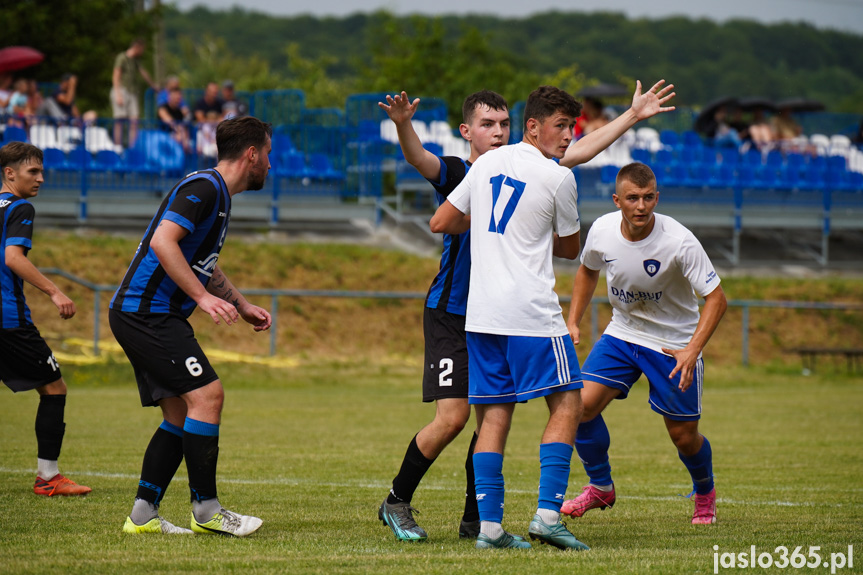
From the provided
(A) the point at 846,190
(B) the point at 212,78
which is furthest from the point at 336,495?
(B) the point at 212,78

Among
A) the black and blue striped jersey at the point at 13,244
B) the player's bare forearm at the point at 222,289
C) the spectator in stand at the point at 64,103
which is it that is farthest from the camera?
the spectator in stand at the point at 64,103

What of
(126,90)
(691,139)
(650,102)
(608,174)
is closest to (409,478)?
(650,102)

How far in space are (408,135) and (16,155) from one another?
3.05m

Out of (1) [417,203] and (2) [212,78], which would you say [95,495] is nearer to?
(1) [417,203]

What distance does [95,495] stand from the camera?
6602 millimetres

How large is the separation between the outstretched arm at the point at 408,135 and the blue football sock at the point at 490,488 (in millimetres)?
1560

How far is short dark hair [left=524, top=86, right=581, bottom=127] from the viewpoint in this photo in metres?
5.08

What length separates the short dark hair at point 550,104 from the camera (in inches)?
200

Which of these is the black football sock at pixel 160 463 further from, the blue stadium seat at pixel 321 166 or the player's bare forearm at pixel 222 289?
the blue stadium seat at pixel 321 166

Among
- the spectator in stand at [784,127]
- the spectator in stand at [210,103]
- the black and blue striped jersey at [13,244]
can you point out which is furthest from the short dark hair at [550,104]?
the spectator in stand at [784,127]

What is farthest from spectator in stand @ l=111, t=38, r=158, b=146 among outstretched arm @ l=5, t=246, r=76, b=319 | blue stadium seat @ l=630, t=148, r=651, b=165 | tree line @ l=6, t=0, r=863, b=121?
tree line @ l=6, t=0, r=863, b=121

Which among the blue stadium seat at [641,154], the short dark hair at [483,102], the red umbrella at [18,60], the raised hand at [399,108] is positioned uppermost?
the red umbrella at [18,60]

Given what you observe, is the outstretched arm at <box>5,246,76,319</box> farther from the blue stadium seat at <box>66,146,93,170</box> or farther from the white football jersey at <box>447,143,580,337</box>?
the blue stadium seat at <box>66,146,93,170</box>

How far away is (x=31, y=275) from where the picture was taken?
650 centimetres
